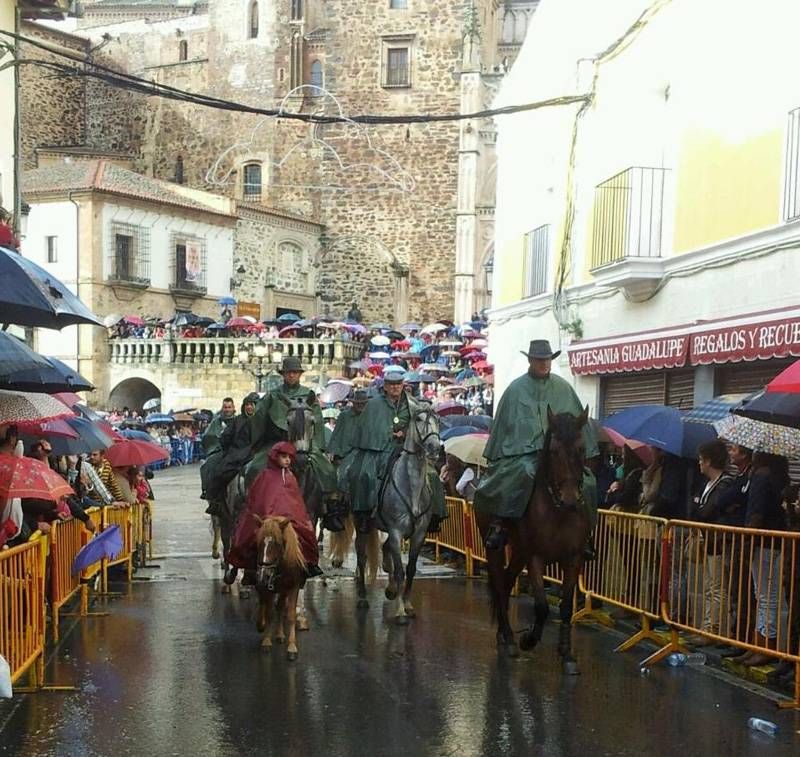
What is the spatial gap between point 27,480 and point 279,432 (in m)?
3.34

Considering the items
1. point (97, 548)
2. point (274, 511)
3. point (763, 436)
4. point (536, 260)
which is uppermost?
point (536, 260)

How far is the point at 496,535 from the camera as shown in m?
8.89

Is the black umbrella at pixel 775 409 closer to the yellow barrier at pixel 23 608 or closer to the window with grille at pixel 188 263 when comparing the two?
the yellow barrier at pixel 23 608

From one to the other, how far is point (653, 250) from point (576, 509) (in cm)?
787

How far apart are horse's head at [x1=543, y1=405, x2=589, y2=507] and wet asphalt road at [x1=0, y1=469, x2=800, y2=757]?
1258 millimetres

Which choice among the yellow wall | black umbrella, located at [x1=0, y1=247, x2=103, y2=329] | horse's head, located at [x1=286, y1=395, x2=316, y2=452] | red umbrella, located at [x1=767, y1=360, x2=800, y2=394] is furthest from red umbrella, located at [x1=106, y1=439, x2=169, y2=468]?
red umbrella, located at [x1=767, y1=360, x2=800, y2=394]

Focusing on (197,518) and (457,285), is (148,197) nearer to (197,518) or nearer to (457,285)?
(457,285)

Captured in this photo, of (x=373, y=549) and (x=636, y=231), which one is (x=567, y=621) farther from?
(x=636, y=231)

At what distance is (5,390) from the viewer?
387 inches

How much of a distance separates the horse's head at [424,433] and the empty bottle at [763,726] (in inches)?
162

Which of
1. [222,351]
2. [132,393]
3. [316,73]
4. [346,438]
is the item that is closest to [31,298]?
[346,438]

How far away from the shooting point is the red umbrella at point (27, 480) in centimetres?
752

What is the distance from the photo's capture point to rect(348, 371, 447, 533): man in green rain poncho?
10992 millimetres

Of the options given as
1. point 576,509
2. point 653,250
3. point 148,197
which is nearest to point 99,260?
point 148,197
